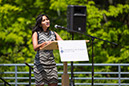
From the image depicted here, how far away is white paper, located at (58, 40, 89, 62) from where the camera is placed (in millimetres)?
3967

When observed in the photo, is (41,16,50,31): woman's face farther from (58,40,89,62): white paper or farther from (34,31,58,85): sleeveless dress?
(58,40,89,62): white paper

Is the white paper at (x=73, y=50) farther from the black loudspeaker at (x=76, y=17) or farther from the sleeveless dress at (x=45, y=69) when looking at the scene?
the black loudspeaker at (x=76, y=17)

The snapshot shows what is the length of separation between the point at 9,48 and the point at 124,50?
145 inches

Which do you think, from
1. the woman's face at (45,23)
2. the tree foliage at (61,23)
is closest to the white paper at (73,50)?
the woman's face at (45,23)

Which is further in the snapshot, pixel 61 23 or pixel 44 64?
pixel 61 23

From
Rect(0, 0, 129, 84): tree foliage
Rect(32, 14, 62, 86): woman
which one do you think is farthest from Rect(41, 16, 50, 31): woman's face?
Rect(0, 0, 129, 84): tree foliage

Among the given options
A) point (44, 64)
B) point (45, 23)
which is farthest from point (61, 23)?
point (44, 64)

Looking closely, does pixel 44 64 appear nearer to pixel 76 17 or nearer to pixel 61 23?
pixel 76 17

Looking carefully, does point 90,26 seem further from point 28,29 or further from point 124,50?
point 28,29

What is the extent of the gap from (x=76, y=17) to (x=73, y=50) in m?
2.80

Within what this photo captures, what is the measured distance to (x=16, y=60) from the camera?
33.9 ft

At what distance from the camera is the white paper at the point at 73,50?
13.0ft

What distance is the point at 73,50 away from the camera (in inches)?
158

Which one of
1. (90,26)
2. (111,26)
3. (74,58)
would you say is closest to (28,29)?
(90,26)
